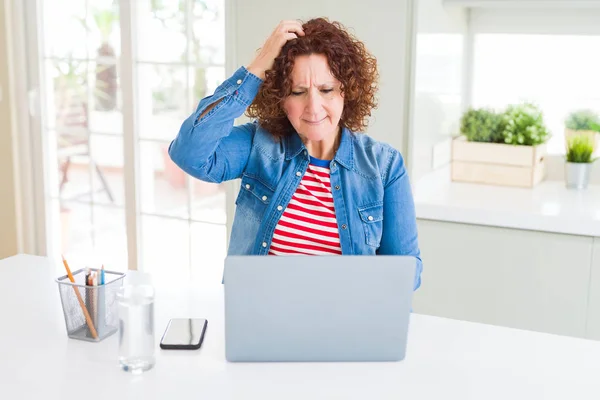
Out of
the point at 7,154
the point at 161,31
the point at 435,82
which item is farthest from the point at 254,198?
the point at 7,154

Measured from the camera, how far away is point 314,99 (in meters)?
1.82

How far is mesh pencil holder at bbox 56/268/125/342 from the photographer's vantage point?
5.21ft

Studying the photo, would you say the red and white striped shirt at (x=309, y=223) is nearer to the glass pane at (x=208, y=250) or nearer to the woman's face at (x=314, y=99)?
the woman's face at (x=314, y=99)

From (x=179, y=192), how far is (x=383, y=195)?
191 cm

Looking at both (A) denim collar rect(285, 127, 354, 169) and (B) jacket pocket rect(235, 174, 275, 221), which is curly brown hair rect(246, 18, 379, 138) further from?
(B) jacket pocket rect(235, 174, 275, 221)

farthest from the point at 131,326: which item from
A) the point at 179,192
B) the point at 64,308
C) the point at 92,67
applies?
the point at 92,67

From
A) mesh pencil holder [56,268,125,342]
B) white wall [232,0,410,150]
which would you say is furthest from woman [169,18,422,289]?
white wall [232,0,410,150]

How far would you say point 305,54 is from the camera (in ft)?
6.02

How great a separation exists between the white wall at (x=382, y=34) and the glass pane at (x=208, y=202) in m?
0.87

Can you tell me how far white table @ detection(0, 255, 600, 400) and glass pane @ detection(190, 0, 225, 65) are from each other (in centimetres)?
193

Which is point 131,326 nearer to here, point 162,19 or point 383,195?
point 383,195

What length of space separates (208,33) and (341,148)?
5.52ft

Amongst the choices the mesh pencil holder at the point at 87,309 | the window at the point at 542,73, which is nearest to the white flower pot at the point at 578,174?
the window at the point at 542,73

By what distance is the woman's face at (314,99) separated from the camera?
1832mm
